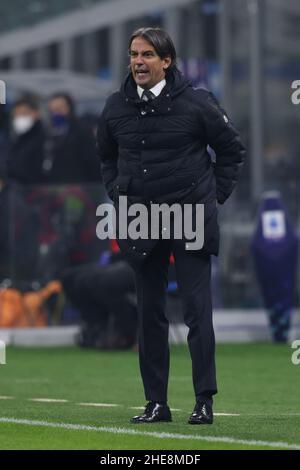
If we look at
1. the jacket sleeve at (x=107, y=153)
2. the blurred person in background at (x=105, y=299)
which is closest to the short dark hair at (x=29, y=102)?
the blurred person in background at (x=105, y=299)

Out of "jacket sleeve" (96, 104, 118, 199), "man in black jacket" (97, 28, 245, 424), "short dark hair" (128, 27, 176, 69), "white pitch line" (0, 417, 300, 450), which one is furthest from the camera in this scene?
"jacket sleeve" (96, 104, 118, 199)

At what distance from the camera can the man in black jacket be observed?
9.62 m

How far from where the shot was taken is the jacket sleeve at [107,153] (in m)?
9.90

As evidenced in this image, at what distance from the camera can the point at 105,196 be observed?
18.8m

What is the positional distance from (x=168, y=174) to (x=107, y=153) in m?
0.49

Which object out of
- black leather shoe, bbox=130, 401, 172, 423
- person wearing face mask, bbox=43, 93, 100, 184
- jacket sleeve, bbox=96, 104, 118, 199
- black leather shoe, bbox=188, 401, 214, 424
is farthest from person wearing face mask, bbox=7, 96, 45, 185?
black leather shoe, bbox=188, 401, 214, 424

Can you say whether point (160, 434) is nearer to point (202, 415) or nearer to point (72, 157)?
point (202, 415)

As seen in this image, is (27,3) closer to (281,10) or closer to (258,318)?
(281,10)

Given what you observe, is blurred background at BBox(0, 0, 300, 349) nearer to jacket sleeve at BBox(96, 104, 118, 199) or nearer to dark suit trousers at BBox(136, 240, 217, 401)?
jacket sleeve at BBox(96, 104, 118, 199)

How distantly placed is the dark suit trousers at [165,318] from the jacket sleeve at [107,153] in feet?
1.57

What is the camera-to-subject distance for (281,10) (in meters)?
22.2

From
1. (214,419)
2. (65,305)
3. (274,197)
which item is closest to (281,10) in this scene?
(274,197)

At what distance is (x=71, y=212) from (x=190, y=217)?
935cm

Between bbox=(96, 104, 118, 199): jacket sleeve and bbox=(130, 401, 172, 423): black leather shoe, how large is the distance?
115 cm
